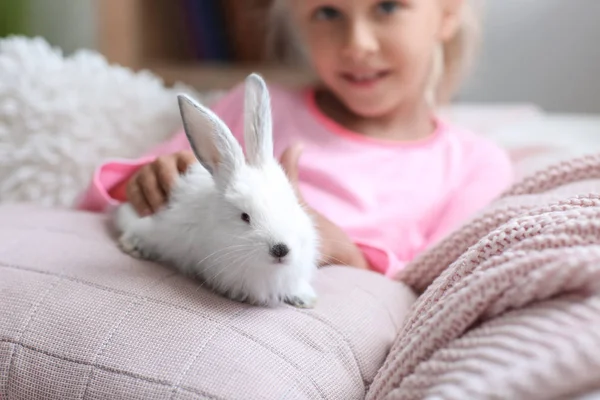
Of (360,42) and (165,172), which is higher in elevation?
(360,42)

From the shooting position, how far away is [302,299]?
0.63 meters

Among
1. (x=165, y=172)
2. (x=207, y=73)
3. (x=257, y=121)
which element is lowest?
(x=207, y=73)

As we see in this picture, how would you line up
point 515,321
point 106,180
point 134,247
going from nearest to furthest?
point 515,321, point 134,247, point 106,180

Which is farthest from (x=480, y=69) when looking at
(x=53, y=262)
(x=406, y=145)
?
(x=53, y=262)

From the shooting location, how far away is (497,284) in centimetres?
45

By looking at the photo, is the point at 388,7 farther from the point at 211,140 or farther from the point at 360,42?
the point at 211,140

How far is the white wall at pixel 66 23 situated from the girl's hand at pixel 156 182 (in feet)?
4.17

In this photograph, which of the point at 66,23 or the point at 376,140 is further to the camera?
the point at 66,23

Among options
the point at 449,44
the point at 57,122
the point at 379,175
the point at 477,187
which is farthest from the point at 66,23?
the point at 477,187

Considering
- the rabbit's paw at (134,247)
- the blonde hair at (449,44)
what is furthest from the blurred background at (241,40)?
the rabbit's paw at (134,247)

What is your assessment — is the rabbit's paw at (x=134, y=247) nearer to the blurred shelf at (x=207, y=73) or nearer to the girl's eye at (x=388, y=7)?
the girl's eye at (x=388, y=7)

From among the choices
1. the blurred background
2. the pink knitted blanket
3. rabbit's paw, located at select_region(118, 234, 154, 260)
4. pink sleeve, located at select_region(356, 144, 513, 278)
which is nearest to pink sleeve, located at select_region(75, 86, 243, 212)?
rabbit's paw, located at select_region(118, 234, 154, 260)

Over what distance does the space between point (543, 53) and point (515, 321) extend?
1305mm

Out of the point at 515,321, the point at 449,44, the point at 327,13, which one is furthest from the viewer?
the point at 449,44
